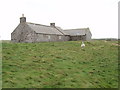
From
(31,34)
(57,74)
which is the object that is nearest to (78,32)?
(31,34)

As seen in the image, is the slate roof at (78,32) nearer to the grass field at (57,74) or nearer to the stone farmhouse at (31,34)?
the stone farmhouse at (31,34)

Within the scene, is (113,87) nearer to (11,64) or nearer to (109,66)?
(109,66)

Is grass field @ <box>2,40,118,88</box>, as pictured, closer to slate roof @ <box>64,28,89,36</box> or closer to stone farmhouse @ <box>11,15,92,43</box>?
stone farmhouse @ <box>11,15,92,43</box>

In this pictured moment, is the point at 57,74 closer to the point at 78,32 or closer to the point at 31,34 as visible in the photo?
the point at 31,34

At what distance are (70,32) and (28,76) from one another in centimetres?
6780

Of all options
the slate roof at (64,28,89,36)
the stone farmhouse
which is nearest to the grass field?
the stone farmhouse

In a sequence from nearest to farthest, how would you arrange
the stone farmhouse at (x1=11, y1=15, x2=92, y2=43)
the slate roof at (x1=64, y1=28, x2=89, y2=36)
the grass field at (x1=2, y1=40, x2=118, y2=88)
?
the grass field at (x1=2, y1=40, x2=118, y2=88)
the stone farmhouse at (x1=11, y1=15, x2=92, y2=43)
the slate roof at (x1=64, y1=28, x2=89, y2=36)

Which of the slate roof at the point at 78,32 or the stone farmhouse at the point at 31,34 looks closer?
the stone farmhouse at the point at 31,34

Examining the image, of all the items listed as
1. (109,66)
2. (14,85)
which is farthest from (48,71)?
(109,66)

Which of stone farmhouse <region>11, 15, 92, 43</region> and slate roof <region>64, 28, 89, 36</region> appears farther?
slate roof <region>64, 28, 89, 36</region>

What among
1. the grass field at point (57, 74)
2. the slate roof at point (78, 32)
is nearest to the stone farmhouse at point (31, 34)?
the slate roof at point (78, 32)

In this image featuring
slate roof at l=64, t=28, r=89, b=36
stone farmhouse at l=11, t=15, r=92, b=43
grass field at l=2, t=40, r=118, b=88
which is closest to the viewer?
grass field at l=2, t=40, r=118, b=88

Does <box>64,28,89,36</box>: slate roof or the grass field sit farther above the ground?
<box>64,28,89,36</box>: slate roof

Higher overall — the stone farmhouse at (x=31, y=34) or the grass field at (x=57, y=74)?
the stone farmhouse at (x=31, y=34)
